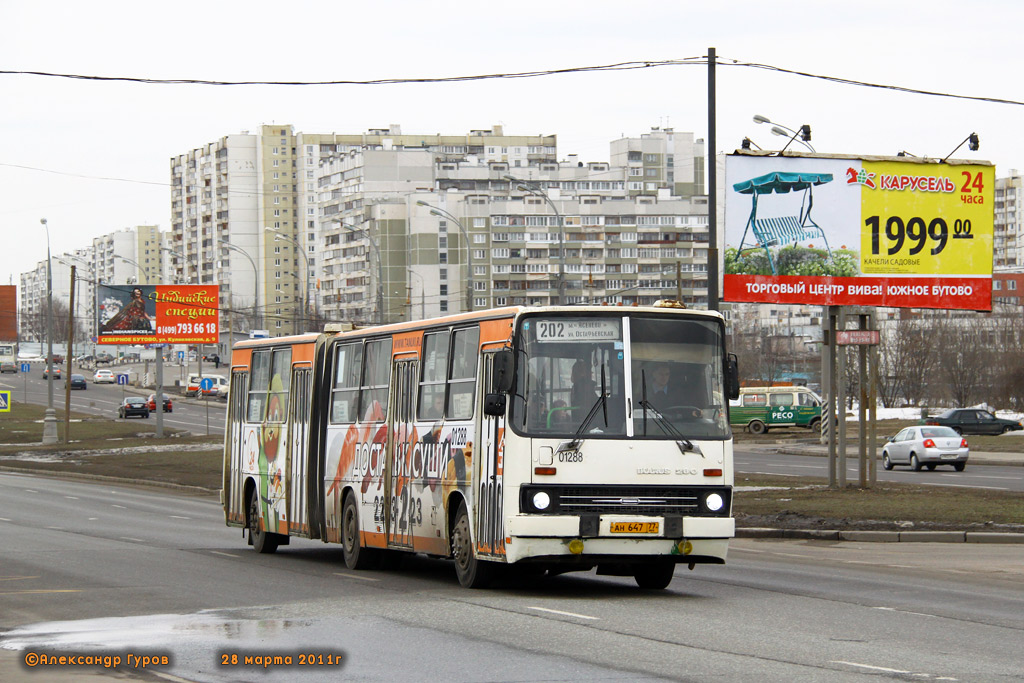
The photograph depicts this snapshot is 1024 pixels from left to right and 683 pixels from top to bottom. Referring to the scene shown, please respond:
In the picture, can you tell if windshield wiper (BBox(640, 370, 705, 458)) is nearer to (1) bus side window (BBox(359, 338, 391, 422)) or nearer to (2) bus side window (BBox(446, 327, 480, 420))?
(2) bus side window (BBox(446, 327, 480, 420))

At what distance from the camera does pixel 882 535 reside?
21.1 meters

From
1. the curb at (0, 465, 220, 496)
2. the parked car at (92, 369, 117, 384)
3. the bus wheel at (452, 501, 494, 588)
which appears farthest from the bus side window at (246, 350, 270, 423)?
the parked car at (92, 369, 117, 384)

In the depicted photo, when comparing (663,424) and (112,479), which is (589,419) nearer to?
(663,424)

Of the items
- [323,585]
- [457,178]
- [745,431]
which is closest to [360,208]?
[457,178]

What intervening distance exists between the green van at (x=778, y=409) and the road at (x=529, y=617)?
158ft

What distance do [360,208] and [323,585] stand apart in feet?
507

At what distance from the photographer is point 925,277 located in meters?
28.6

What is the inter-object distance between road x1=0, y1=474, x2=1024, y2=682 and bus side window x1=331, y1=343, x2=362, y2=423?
6.57ft

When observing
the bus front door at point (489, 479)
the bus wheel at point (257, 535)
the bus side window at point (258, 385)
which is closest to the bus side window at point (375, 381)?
the bus front door at point (489, 479)

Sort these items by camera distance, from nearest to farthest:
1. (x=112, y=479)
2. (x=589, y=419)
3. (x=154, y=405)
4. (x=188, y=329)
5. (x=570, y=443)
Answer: (x=570, y=443) → (x=589, y=419) → (x=112, y=479) → (x=188, y=329) → (x=154, y=405)

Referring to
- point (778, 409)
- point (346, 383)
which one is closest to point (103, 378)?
point (778, 409)

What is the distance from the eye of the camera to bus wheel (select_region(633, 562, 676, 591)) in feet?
47.8

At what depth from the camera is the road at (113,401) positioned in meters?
80.5

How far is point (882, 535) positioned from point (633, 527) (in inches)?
355
